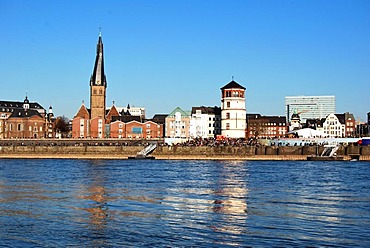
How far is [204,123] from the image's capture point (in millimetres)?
143625

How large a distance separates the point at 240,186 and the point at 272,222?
17430 mm

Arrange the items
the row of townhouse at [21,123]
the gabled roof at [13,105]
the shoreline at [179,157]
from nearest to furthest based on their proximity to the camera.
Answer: the shoreline at [179,157] < the row of townhouse at [21,123] < the gabled roof at [13,105]

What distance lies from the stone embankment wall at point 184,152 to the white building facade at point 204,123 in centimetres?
3794

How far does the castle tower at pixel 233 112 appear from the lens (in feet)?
402

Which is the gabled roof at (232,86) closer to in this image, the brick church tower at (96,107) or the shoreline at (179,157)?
the shoreline at (179,157)

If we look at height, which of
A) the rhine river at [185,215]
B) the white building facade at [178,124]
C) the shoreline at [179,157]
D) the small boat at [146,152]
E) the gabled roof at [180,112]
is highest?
the gabled roof at [180,112]

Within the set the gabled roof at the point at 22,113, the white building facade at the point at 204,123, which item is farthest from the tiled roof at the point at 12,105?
the white building facade at the point at 204,123

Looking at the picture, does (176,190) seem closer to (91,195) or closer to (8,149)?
(91,195)

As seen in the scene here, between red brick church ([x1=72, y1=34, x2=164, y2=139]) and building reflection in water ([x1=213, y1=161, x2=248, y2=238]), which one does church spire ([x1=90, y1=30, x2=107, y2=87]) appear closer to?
red brick church ([x1=72, y1=34, x2=164, y2=139])

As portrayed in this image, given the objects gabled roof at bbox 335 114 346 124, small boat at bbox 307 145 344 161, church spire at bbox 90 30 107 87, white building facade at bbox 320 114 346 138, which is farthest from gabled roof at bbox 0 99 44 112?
small boat at bbox 307 145 344 161

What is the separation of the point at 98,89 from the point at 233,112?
41.8m

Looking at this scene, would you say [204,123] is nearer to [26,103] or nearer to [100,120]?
[100,120]

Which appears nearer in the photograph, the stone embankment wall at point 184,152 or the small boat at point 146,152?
the stone embankment wall at point 184,152

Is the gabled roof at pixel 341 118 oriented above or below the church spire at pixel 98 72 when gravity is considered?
below
